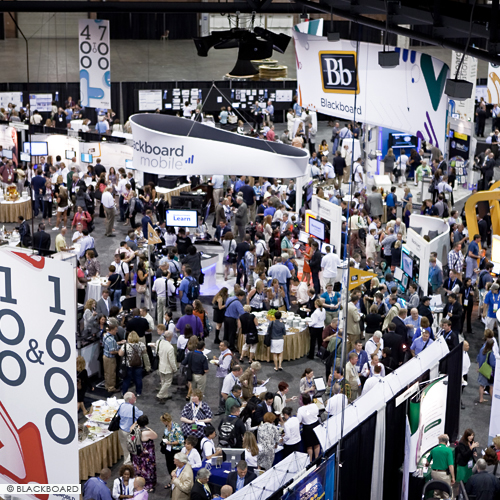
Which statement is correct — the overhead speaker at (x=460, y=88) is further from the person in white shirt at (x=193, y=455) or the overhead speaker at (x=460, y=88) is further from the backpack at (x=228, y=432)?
the person in white shirt at (x=193, y=455)

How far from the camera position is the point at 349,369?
10844 mm

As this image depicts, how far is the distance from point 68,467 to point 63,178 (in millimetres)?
16172

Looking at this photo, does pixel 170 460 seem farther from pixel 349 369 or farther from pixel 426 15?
pixel 426 15

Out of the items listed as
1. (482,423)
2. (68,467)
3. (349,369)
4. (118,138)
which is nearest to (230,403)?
(349,369)

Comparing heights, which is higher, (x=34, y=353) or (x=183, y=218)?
(x=34, y=353)

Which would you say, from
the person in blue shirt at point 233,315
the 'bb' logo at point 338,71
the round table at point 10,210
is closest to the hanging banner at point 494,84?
the 'bb' logo at point 338,71

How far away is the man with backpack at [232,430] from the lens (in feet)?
31.1

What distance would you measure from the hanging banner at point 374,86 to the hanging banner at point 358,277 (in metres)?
2.99

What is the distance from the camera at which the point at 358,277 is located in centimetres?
1376

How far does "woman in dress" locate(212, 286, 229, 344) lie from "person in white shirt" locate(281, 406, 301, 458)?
12.5 ft

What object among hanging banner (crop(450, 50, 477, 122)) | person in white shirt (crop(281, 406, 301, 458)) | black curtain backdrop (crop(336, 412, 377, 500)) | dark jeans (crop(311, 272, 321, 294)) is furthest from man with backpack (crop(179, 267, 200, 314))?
hanging banner (crop(450, 50, 477, 122))

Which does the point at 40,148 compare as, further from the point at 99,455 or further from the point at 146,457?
the point at 146,457

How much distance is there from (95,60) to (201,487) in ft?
47.6

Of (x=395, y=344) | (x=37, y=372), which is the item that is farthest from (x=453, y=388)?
(x=37, y=372)
